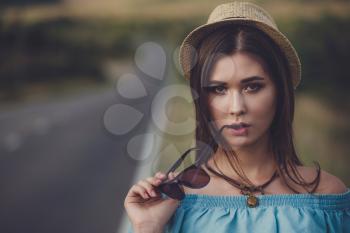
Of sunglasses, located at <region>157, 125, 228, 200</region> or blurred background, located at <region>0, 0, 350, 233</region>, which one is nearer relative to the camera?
sunglasses, located at <region>157, 125, 228, 200</region>

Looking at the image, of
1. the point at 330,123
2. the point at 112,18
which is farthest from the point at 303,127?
the point at 112,18

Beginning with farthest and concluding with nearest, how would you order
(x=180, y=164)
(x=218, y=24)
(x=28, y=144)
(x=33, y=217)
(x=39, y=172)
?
(x=28, y=144), (x=39, y=172), (x=33, y=217), (x=218, y=24), (x=180, y=164)

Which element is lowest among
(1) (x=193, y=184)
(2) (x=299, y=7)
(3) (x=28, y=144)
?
(3) (x=28, y=144)

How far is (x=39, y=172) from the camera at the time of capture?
10422mm

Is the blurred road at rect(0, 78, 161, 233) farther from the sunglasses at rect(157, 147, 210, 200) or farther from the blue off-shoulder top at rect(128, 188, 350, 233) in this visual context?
the blue off-shoulder top at rect(128, 188, 350, 233)

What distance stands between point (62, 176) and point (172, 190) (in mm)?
8672

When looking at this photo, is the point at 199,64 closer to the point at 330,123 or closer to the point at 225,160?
the point at 225,160

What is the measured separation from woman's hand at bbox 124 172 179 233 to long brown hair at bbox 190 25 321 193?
0.57 ft

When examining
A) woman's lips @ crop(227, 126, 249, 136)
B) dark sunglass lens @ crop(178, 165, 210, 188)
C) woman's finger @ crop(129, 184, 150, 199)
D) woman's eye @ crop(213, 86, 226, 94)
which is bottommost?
woman's finger @ crop(129, 184, 150, 199)

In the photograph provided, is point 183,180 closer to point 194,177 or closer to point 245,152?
point 194,177

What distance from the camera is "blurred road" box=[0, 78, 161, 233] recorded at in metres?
6.68

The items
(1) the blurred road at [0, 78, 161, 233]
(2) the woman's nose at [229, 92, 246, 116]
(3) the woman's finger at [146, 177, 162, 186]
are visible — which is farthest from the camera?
(1) the blurred road at [0, 78, 161, 233]

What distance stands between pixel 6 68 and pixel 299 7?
18.2m

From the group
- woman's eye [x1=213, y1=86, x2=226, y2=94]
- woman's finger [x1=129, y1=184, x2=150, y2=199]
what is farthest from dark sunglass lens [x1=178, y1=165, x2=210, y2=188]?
woman's eye [x1=213, y1=86, x2=226, y2=94]
